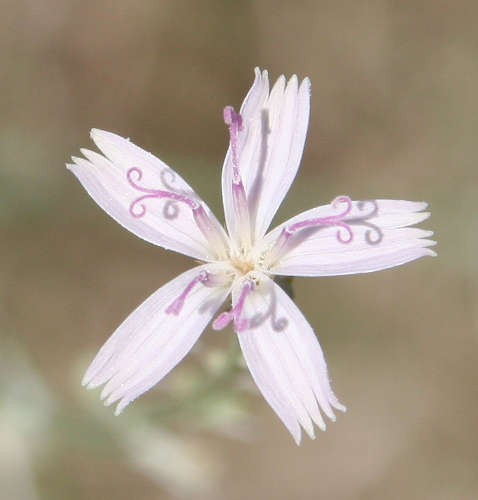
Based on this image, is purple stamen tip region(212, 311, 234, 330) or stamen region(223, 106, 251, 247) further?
stamen region(223, 106, 251, 247)

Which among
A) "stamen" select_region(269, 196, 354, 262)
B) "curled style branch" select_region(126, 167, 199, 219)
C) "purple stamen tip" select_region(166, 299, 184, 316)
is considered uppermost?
"curled style branch" select_region(126, 167, 199, 219)

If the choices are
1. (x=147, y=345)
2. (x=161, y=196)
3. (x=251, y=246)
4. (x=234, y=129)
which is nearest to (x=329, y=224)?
(x=251, y=246)

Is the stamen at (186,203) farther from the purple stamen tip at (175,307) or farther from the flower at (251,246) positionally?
the purple stamen tip at (175,307)

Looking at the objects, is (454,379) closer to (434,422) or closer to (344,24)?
(434,422)

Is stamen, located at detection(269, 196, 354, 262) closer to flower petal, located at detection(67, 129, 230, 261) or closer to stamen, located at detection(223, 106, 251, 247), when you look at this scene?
stamen, located at detection(223, 106, 251, 247)

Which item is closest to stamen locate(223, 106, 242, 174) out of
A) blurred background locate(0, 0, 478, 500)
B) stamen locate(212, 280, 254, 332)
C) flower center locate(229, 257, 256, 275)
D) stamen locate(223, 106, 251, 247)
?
stamen locate(223, 106, 251, 247)
